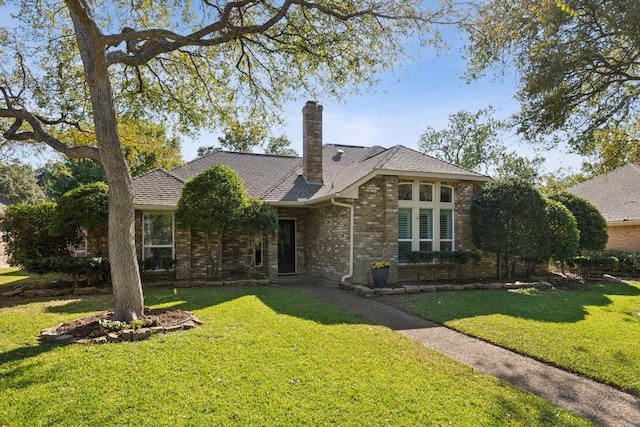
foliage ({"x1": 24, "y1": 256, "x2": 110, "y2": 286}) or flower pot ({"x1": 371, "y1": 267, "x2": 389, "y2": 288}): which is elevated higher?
foliage ({"x1": 24, "y1": 256, "x2": 110, "y2": 286})

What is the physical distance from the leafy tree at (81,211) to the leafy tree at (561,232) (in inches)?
559

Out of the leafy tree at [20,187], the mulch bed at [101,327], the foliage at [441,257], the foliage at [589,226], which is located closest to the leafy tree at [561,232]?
the foliage at [589,226]

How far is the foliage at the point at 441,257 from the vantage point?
473 inches

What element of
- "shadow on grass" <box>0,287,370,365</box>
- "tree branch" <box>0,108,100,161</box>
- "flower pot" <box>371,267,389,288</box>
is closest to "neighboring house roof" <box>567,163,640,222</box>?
"flower pot" <box>371,267,389,288</box>

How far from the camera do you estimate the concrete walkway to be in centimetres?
401

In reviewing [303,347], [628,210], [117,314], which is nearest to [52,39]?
[117,314]

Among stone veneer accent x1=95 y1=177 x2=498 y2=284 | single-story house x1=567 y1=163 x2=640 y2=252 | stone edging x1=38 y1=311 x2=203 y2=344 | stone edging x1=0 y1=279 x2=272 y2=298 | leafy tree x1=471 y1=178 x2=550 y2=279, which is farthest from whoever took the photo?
single-story house x1=567 y1=163 x2=640 y2=252

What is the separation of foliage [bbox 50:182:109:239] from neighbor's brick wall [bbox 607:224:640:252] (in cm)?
2159

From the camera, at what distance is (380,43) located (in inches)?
357

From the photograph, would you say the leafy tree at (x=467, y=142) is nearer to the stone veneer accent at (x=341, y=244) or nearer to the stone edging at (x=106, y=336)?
the stone veneer accent at (x=341, y=244)

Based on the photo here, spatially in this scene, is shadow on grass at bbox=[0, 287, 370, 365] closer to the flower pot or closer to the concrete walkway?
the concrete walkway

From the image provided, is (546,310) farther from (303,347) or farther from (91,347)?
(91,347)

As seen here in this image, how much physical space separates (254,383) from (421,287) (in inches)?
290

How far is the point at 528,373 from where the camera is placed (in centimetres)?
500
